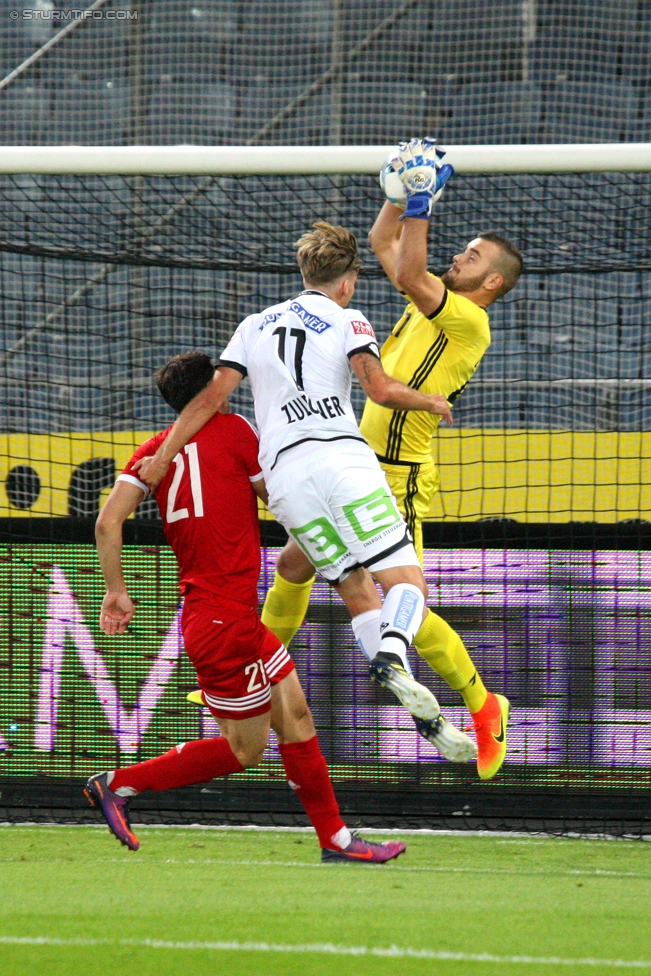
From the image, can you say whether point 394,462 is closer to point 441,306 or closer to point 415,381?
point 415,381

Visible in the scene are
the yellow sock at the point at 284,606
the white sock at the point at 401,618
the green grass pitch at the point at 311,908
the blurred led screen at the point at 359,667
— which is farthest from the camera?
the blurred led screen at the point at 359,667

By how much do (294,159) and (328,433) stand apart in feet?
6.07

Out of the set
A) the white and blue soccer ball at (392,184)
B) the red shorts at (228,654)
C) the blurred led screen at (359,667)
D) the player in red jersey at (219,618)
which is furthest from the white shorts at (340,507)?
the blurred led screen at (359,667)

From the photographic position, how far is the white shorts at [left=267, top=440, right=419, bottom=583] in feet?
14.9

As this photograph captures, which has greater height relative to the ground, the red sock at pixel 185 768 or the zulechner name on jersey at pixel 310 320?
the zulechner name on jersey at pixel 310 320

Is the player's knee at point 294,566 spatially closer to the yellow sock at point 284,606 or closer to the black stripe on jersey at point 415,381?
the yellow sock at point 284,606

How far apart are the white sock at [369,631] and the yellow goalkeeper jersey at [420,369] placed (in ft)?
2.98

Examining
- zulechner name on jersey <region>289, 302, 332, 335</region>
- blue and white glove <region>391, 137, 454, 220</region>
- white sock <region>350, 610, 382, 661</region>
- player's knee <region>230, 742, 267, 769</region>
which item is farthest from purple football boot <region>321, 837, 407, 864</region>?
blue and white glove <region>391, 137, 454, 220</region>

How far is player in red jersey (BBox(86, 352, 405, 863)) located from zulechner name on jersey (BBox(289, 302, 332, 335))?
0.42m

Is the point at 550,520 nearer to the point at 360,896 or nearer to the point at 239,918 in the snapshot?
the point at 360,896

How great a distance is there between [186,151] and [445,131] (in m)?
6.64

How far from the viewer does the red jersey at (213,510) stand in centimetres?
471

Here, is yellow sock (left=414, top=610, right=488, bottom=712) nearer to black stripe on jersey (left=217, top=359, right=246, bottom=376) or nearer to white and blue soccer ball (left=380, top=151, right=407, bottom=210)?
black stripe on jersey (left=217, top=359, right=246, bottom=376)

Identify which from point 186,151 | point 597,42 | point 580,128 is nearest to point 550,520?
point 186,151
